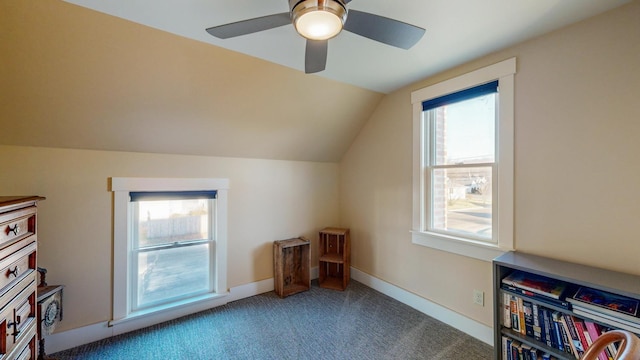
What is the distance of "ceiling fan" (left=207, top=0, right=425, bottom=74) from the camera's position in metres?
1.09

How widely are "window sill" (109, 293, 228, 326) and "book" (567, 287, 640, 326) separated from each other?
2.84 meters

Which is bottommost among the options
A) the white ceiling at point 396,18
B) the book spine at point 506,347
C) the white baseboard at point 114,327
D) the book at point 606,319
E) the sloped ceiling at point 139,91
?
the white baseboard at point 114,327

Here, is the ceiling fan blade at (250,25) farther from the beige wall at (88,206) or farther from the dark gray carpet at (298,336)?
the dark gray carpet at (298,336)

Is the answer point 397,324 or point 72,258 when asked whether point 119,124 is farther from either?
point 397,324

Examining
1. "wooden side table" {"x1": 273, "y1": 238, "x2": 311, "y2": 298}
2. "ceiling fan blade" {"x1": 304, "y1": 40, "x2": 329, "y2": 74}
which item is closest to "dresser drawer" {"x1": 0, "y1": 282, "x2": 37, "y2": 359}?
"wooden side table" {"x1": 273, "y1": 238, "x2": 311, "y2": 298}

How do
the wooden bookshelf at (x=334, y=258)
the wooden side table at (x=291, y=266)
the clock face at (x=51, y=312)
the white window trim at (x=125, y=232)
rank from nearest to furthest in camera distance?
the clock face at (x=51, y=312)
the white window trim at (x=125, y=232)
the wooden side table at (x=291, y=266)
the wooden bookshelf at (x=334, y=258)

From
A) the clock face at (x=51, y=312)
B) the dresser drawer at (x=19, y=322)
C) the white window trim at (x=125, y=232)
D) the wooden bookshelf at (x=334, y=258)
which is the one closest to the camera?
the dresser drawer at (x=19, y=322)

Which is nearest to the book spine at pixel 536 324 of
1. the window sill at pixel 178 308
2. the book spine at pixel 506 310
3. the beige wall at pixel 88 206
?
the book spine at pixel 506 310

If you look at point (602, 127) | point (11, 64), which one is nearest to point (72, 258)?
point (11, 64)

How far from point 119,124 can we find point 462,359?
322cm

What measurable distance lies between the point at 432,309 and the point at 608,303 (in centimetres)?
130

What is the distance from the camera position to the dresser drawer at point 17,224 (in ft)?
3.92

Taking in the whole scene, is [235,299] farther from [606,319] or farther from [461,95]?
[461,95]

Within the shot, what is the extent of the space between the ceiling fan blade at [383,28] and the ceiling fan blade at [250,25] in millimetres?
330
